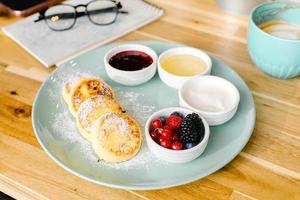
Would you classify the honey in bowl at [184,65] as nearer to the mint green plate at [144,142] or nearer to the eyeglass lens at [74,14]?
the mint green plate at [144,142]

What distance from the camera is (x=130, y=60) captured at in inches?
40.3

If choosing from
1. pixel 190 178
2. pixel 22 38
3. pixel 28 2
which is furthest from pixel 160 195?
pixel 28 2

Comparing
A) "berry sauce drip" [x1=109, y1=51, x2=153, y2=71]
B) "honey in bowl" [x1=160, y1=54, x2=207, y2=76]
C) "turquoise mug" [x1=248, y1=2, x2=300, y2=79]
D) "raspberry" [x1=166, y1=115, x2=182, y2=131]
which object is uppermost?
"turquoise mug" [x1=248, y1=2, x2=300, y2=79]

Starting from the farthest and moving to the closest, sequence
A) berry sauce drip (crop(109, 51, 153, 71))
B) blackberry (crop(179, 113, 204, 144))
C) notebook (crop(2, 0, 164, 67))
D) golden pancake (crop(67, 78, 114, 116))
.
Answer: notebook (crop(2, 0, 164, 67)), berry sauce drip (crop(109, 51, 153, 71)), golden pancake (crop(67, 78, 114, 116)), blackberry (crop(179, 113, 204, 144))

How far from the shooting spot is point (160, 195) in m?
0.76

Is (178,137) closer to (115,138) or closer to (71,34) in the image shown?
(115,138)

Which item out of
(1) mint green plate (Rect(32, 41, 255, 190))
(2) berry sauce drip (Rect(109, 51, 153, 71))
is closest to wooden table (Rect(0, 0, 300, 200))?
(1) mint green plate (Rect(32, 41, 255, 190))

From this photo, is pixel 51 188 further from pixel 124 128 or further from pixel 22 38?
pixel 22 38

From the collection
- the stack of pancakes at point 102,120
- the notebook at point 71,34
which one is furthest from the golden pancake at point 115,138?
the notebook at point 71,34

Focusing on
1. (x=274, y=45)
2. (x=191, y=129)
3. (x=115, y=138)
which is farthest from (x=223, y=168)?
(x=274, y=45)

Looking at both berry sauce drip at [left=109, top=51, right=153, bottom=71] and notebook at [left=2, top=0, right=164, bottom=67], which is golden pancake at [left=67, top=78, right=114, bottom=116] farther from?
notebook at [left=2, top=0, right=164, bottom=67]

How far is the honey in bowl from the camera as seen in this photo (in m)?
0.99

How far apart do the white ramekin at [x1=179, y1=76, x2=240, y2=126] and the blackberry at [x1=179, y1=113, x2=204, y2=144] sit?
0.15 feet

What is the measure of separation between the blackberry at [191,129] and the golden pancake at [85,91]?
211 mm
